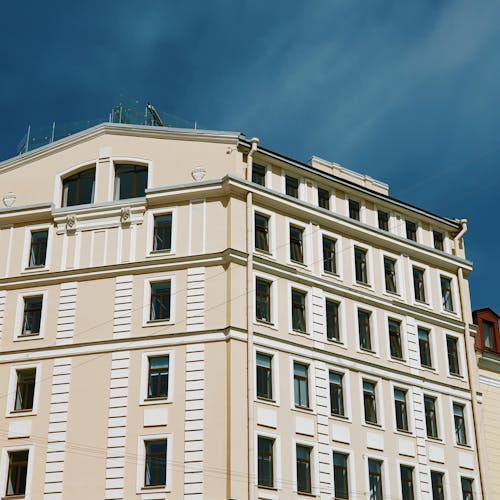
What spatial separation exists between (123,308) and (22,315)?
540cm

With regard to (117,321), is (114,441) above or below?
below

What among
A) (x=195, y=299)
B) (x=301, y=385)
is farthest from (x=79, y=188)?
(x=301, y=385)

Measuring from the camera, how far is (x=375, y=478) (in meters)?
49.3

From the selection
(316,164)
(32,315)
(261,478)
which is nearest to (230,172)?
(316,164)

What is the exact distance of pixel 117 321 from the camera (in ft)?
160

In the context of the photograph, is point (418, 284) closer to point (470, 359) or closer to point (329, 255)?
point (470, 359)

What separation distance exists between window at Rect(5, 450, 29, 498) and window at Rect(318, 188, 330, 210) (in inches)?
774

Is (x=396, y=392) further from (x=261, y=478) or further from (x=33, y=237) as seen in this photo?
(x=33, y=237)

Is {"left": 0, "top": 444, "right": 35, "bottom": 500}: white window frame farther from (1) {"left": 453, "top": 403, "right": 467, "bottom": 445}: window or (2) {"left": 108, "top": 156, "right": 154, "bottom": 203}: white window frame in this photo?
(1) {"left": 453, "top": 403, "right": 467, "bottom": 445}: window

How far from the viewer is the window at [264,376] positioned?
→ 4697 centimetres

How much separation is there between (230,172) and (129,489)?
16167mm

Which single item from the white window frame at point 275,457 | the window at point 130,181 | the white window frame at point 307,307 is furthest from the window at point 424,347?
the window at point 130,181

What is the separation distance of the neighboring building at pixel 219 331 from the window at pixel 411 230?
0.34ft

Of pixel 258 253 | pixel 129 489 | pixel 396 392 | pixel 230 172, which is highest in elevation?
pixel 230 172
